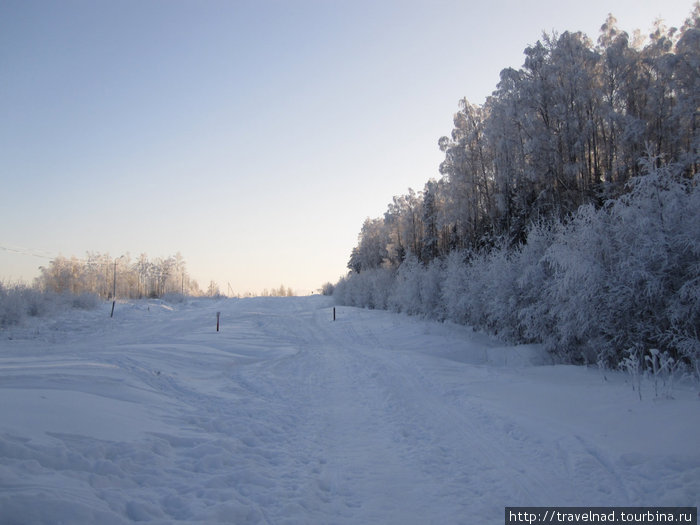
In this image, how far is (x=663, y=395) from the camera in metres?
5.89

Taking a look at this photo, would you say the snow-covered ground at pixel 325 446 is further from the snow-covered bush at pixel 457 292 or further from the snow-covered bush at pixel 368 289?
the snow-covered bush at pixel 368 289

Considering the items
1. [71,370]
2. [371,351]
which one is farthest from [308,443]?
[371,351]

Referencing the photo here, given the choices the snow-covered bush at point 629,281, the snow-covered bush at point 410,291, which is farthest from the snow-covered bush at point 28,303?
the snow-covered bush at point 629,281

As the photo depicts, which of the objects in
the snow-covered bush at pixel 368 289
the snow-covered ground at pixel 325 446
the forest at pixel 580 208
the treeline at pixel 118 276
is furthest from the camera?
the treeline at pixel 118 276

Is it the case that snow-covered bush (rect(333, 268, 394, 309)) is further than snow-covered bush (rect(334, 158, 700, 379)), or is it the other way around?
snow-covered bush (rect(333, 268, 394, 309))

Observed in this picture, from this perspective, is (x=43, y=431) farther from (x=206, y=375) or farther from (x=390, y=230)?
(x=390, y=230)

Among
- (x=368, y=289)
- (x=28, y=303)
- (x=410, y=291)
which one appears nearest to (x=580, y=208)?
(x=410, y=291)

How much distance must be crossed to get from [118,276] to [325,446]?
9634cm

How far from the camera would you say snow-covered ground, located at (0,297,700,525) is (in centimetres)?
335

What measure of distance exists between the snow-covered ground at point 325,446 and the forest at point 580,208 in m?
1.84

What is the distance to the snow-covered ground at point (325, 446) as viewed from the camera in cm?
335

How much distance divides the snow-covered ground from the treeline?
2282 inches

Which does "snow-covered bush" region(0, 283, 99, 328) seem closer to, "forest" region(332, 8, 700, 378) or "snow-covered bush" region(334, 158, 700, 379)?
"forest" region(332, 8, 700, 378)

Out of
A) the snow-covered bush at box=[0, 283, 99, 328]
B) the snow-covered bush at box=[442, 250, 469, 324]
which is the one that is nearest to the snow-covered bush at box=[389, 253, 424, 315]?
the snow-covered bush at box=[442, 250, 469, 324]
